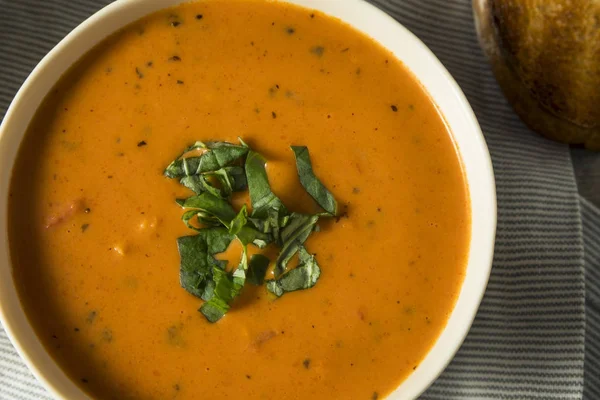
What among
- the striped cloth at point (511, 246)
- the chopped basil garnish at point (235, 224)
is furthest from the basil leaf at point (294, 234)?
the striped cloth at point (511, 246)

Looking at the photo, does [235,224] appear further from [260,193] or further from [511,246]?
[511,246]

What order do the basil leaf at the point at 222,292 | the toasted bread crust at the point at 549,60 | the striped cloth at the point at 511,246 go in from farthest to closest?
the striped cloth at the point at 511,246 → the toasted bread crust at the point at 549,60 → the basil leaf at the point at 222,292

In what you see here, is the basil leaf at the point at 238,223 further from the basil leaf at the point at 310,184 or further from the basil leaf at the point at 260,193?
the basil leaf at the point at 310,184

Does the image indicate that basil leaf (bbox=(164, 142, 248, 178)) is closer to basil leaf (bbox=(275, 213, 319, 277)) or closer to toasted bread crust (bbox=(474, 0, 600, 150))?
basil leaf (bbox=(275, 213, 319, 277))

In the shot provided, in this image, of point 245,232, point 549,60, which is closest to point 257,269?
point 245,232

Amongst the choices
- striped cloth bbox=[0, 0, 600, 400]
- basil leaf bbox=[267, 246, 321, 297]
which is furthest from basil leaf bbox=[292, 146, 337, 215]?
striped cloth bbox=[0, 0, 600, 400]

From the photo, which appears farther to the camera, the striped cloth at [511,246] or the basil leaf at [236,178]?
the striped cloth at [511,246]

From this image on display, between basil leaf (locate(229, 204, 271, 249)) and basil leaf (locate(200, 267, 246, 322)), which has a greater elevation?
basil leaf (locate(229, 204, 271, 249))

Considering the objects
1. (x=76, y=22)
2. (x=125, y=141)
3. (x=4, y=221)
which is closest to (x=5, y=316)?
(x=4, y=221)
